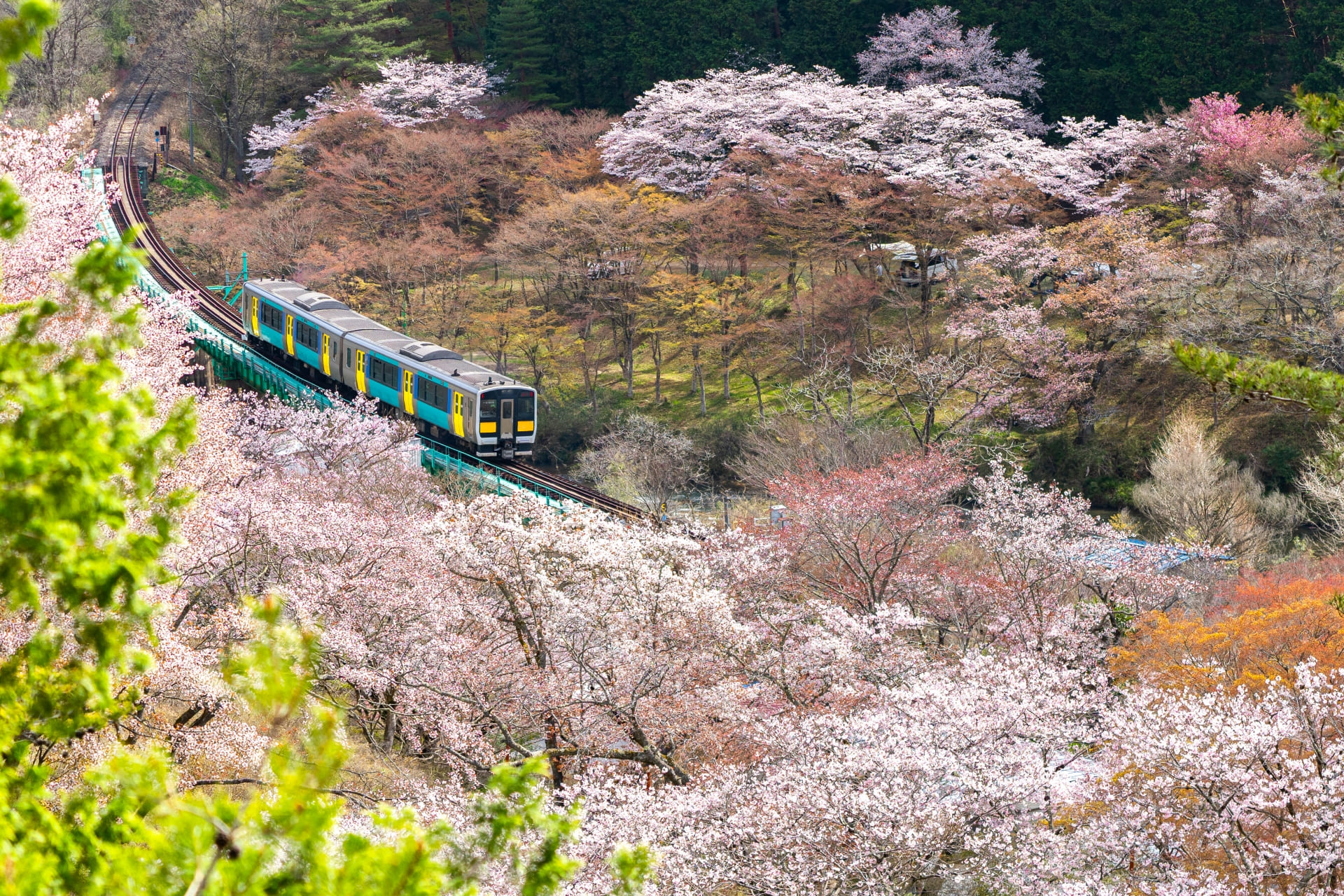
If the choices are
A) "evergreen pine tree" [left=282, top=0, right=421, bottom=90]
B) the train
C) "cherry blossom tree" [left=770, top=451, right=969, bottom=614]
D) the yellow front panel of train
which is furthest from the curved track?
"evergreen pine tree" [left=282, top=0, right=421, bottom=90]

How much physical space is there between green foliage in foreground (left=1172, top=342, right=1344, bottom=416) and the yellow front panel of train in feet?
62.1

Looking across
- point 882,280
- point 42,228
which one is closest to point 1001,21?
point 882,280

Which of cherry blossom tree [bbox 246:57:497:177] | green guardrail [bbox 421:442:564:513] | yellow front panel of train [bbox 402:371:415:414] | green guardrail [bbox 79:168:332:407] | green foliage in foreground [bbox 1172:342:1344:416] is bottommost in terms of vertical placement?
green guardrail [bbox 79:168:332:407]

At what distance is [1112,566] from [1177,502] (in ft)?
16.0

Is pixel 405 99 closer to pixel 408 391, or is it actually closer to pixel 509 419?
pixel 408 391

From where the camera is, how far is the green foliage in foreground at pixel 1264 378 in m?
7.69

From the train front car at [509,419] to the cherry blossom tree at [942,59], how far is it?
1798cm

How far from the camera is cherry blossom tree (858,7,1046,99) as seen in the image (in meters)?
35.9

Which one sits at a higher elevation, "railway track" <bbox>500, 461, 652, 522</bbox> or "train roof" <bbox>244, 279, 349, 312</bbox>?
"train roof" <bbox>244, 279, 349, 312</bbox>

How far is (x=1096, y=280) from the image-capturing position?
1091 inches

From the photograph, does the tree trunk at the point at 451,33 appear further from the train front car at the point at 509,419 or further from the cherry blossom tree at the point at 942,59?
the train front car at the point at 509,419

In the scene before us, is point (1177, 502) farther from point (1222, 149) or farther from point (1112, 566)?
point (1222, 149)

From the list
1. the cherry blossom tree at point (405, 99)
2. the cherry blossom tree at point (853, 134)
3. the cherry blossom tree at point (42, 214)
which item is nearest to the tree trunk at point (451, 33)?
the cherry blossom tree at point (405, 99)

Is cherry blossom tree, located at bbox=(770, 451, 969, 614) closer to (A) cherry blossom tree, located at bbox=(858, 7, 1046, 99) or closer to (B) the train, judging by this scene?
(B) the train
